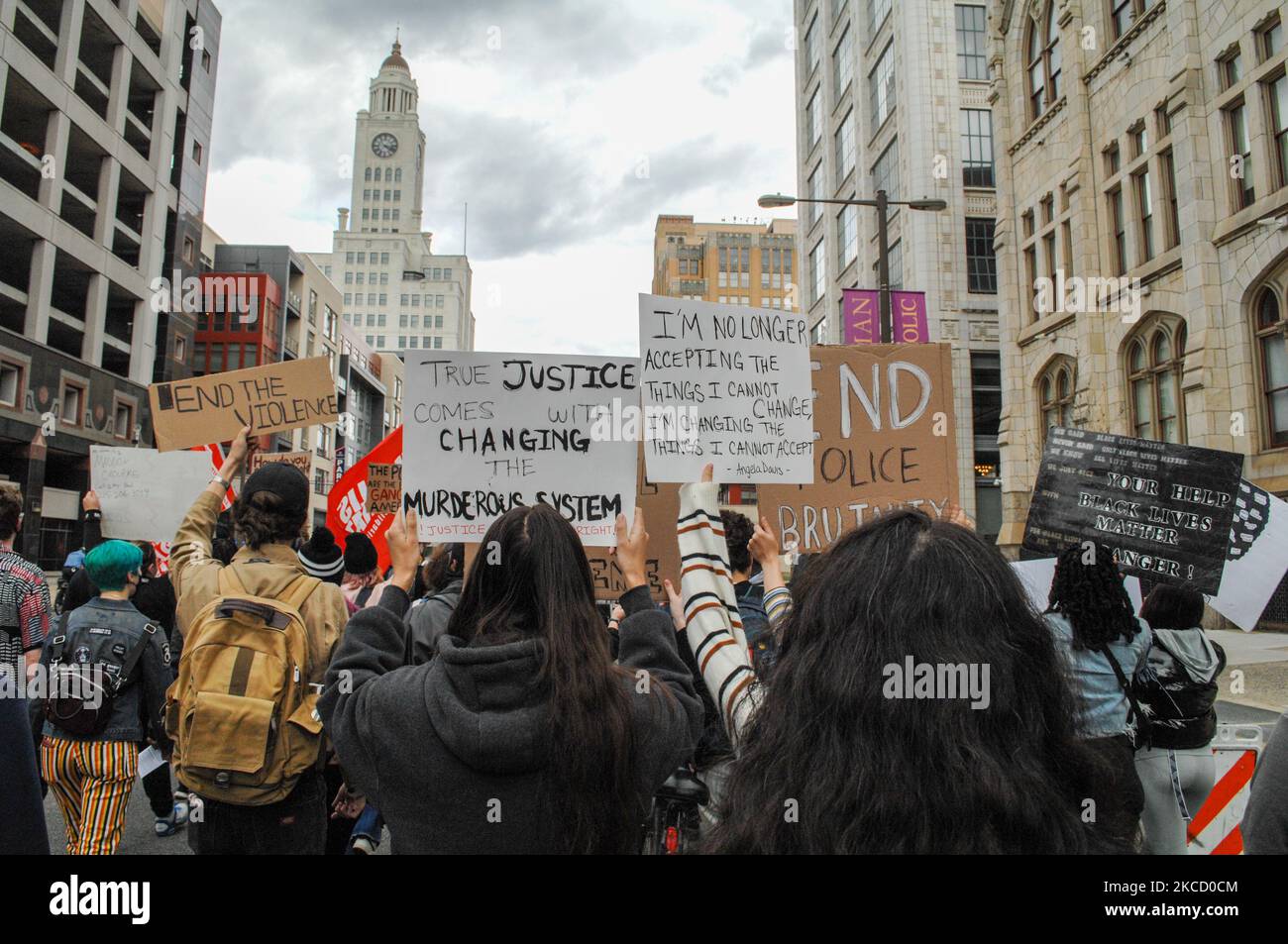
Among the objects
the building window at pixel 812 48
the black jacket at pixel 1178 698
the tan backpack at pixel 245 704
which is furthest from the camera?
the building window at pixel 812 48

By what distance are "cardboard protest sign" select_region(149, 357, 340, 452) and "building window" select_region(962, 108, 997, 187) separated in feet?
106

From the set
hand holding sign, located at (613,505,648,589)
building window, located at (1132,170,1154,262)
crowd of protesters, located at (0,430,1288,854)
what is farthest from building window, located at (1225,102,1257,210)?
hand holding sign, located at (613,505,648,589)

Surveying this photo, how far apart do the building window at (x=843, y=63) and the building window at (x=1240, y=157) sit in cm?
2322

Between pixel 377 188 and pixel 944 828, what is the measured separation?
149 m

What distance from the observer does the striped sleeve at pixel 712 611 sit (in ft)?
7.62

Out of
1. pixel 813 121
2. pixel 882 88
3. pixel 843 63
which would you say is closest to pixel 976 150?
pixel 882 88

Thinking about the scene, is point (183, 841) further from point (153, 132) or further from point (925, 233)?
point (153, 132)

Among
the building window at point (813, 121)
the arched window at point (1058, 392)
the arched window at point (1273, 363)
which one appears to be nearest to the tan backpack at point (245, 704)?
the arched window at point (1273, 363)

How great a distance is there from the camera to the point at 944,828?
1.28m

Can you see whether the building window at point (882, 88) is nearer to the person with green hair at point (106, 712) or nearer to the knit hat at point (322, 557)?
the knit hat at point (322, 557)

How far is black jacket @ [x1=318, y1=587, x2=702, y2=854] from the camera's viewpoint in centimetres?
202

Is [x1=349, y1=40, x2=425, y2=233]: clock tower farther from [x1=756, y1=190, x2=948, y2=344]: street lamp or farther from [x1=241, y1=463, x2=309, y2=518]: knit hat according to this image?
[x1=241, y1=463, x2=309, y2=518]: knit hat

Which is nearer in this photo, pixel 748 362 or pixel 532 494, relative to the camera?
pixel 532 494

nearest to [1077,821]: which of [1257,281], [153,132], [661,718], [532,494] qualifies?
[661,718]
